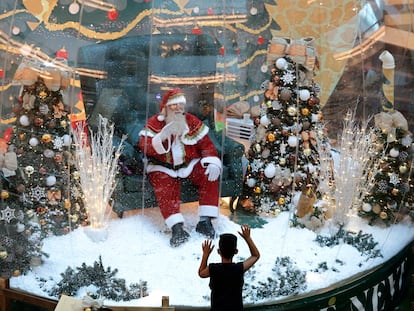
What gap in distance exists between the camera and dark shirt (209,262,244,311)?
271 cm

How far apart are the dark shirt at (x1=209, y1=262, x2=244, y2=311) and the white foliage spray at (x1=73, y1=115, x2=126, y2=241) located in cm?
103

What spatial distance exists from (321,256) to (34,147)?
2052mm

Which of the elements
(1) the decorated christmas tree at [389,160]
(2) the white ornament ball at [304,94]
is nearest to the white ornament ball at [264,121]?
(2) the white ornament ball at [304,94]

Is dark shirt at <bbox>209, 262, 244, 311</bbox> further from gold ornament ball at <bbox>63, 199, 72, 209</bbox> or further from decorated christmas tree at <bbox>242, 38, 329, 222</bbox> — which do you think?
decorated christmas tree at <bbox>242, 38, 329, 222</bbox>

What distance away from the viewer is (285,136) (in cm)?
424

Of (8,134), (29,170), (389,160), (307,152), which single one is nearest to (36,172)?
→ (29,170)

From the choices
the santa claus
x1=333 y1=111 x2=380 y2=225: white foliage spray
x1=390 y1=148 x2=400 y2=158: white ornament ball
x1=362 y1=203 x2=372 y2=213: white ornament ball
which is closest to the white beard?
the santa claus

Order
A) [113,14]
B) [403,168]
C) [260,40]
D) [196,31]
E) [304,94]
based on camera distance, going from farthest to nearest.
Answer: [403,168]
[304,94]
[260,40]
[196,31]
[113,14]

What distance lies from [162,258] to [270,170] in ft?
3.82

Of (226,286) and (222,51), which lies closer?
(226,286)

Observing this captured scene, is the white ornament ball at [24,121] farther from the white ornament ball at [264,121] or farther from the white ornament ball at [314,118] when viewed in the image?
the white ornament ball at [314,118]

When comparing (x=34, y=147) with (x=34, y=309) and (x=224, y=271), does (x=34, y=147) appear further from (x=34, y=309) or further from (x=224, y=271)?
(x=224, y=271)

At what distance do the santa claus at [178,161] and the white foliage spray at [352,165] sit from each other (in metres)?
1.02

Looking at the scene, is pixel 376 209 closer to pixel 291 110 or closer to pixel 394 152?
pixel 394 152
